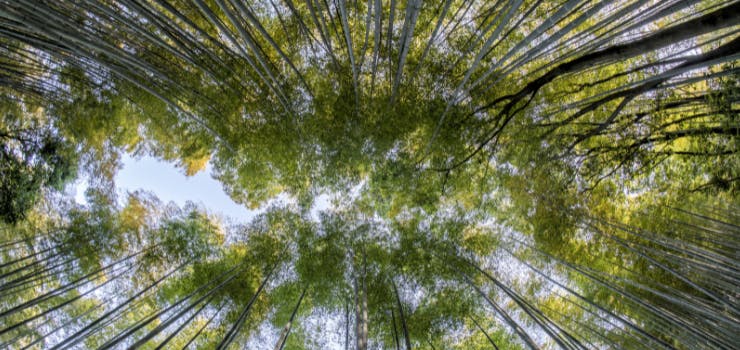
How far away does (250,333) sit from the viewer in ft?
17.6

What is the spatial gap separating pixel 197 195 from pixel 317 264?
2.45 m

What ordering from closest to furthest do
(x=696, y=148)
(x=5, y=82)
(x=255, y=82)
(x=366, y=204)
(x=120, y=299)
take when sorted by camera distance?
(x=696, y=148)
(x=5, y=82)
(x=255, y=82)
(x=120, y=299)
(x=366, y=204)

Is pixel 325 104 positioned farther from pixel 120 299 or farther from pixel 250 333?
pixel 120 299

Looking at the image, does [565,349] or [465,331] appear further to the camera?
[465,331]

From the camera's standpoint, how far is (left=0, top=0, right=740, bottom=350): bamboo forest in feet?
13.5

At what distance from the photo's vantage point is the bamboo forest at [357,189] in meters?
4.12

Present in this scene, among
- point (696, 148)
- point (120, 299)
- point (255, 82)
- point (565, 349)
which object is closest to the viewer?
point (565, 349)

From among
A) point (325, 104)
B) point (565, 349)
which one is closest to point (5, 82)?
point (325, 104)

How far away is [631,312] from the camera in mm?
4551

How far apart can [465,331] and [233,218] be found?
408cm

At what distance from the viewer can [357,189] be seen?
18.7ft

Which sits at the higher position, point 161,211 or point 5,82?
point 5,82

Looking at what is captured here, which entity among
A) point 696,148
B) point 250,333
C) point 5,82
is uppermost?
point 5,82

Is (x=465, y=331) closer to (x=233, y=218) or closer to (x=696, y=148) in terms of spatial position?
(x=696, y=148)
